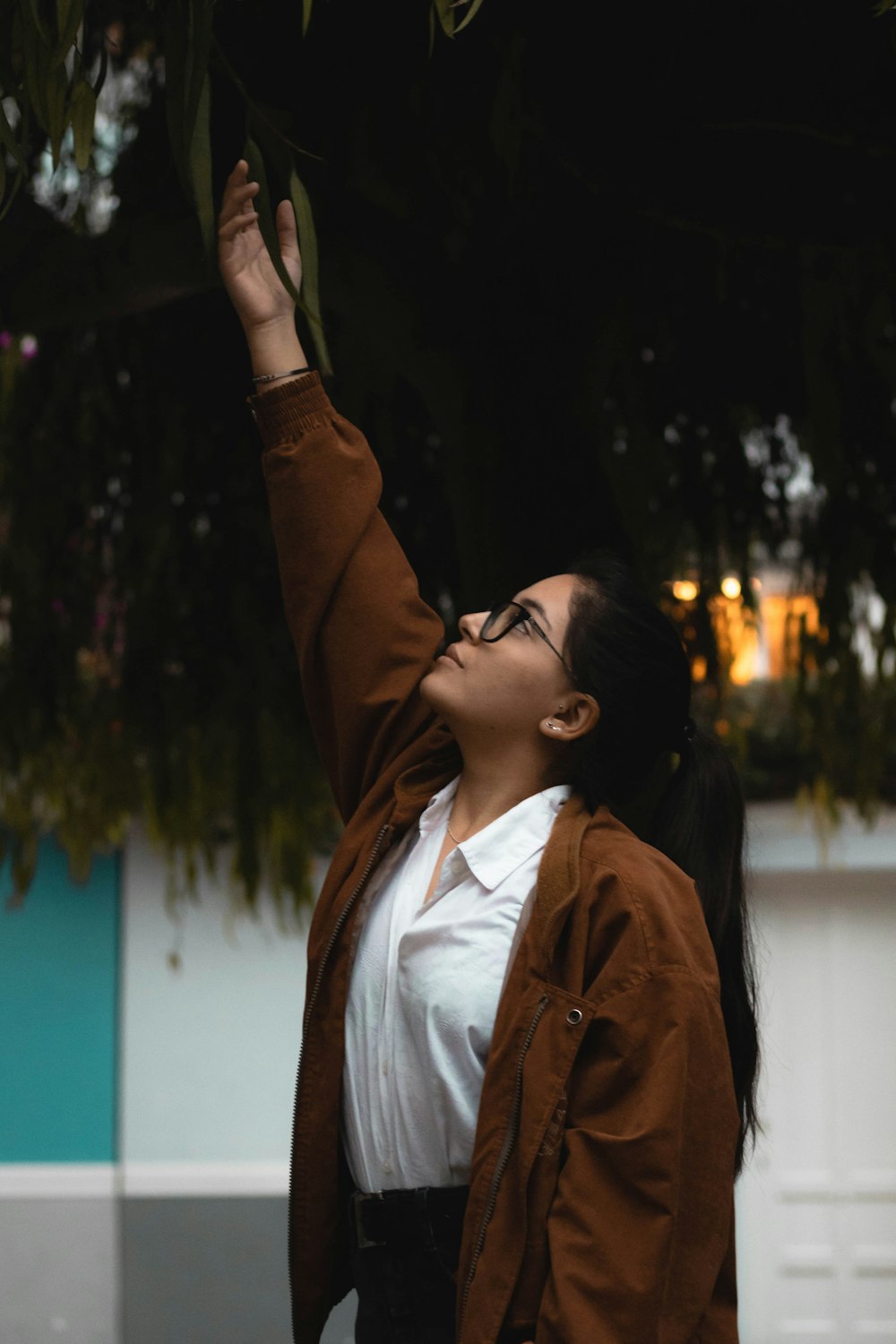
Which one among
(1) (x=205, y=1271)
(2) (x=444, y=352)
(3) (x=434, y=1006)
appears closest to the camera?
(3) (x=434, y=1006)

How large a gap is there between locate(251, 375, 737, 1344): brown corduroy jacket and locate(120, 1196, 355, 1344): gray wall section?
2.38 meters

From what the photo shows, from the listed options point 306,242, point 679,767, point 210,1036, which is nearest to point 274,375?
point 306,242

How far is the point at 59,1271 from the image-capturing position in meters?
3.57

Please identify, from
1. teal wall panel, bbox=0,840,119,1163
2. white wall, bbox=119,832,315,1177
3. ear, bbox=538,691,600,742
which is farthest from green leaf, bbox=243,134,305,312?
teal wall panel, bbox=0,840,119,1163

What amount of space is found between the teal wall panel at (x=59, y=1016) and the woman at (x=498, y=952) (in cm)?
234

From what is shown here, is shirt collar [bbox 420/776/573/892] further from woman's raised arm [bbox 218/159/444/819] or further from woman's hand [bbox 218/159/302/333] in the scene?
woman's hand [bbox 218/159/302/333]

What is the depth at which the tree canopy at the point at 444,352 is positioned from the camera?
4.75 feet

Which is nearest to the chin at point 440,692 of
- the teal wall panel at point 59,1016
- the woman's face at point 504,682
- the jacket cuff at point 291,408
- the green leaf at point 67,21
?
the woman's face at point 504,682

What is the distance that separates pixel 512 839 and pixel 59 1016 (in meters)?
2.70

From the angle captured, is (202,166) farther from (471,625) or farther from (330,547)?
(471,625)

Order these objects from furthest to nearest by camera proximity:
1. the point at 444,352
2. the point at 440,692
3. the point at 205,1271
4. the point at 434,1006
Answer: the point at 205,1271 < the point at 444,352 < the point at 440,692 < the point at 434,1006

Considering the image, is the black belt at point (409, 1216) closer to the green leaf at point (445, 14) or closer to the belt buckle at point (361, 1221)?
the belt buckle at point (361, 1221)

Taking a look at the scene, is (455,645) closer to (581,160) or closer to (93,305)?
(581,160)

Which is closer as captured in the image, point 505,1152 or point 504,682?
point 505,1152
